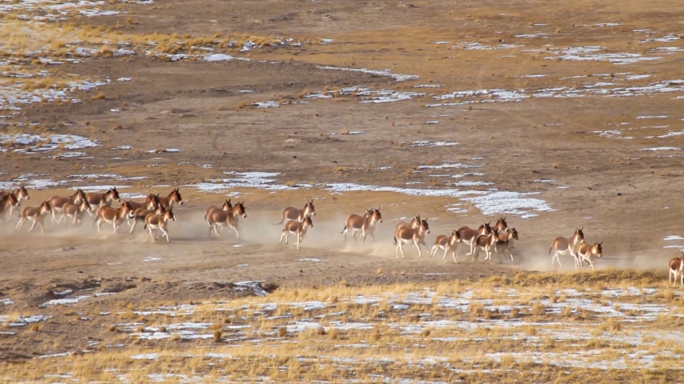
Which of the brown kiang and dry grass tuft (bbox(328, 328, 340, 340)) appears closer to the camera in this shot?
dry grass tuft (bbox(328, 328, 340, 340))

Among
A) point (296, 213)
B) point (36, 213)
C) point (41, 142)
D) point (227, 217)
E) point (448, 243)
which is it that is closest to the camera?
point (448, 243)

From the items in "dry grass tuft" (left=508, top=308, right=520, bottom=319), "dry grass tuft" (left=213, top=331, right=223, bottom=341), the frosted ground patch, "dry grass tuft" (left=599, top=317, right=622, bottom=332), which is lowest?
"dry grass tuft" (left=213, top=331, right=223, bottom=341)

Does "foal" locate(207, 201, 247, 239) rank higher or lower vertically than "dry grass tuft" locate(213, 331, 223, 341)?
higher

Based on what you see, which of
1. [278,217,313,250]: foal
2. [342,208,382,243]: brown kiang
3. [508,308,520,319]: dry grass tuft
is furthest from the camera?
[342,208,382,243]: brown kiang

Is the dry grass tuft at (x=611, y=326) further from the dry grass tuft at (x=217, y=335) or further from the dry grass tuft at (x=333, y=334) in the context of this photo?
the dry grass tuft at (x=217, y=335)

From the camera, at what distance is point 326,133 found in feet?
151

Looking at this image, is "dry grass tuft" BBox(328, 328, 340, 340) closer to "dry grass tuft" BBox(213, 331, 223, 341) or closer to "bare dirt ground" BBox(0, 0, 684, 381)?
"dry grass tuft" BBox(213, 331, 223, 341)

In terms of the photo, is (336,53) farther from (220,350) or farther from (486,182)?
(220,350)

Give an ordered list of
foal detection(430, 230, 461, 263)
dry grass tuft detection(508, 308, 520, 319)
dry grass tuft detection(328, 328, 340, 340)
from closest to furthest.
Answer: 1. dry grass tuft detection(328, 328, 340, 340)
2. dry grass tuft detection(508, 308, 520, 319)
3. foal detection(430, 230, 461, 263)

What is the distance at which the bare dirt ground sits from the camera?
26.2 meters

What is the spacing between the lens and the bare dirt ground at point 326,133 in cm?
2617

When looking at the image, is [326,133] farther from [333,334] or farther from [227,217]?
[333,334]

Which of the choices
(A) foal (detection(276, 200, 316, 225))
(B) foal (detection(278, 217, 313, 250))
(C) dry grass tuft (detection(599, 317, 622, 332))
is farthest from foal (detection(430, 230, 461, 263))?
(C) dry grass tuft (detection(599, 317, 622, 332))

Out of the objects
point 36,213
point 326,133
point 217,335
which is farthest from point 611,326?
point 326,133
